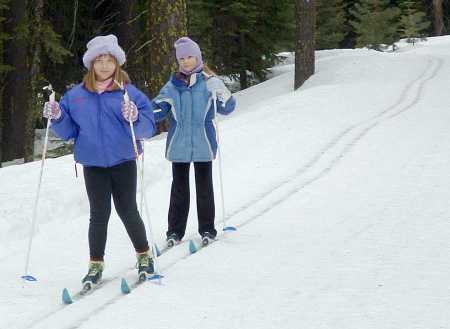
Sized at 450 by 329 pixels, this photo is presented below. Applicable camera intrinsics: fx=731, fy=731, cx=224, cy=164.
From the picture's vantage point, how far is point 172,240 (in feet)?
22.9

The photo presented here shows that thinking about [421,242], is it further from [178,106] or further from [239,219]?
[178,106]

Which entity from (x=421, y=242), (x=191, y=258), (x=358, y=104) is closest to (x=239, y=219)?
(x=191, y=258)

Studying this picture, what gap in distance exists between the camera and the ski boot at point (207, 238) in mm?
6943

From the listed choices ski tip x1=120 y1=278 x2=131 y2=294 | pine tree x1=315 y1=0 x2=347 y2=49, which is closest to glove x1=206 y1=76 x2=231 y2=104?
ski tip x1=120 y1=278 x2=131 y2=294

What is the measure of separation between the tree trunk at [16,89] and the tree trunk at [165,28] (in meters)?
5.81

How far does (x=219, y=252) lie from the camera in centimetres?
665

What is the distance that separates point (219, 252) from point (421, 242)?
1833 mm

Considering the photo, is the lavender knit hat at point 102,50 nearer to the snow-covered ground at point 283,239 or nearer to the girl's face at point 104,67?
the girl's face at point 104,67

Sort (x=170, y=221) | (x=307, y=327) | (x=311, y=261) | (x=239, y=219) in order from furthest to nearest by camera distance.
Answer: (x=239, y=219), (x=170, y=221), (x=311, y=261), (x=307, y=327)

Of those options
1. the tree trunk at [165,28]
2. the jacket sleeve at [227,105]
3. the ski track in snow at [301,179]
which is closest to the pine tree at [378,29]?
the ski track in snow at [301,179]

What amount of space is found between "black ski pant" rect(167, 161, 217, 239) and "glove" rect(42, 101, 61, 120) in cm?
181

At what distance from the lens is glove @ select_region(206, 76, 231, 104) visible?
6.84 metres

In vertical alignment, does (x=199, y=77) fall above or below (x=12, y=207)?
above

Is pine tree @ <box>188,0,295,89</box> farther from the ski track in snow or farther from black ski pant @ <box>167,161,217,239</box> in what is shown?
black ski pant @ <box>167,161,217,239</box>
